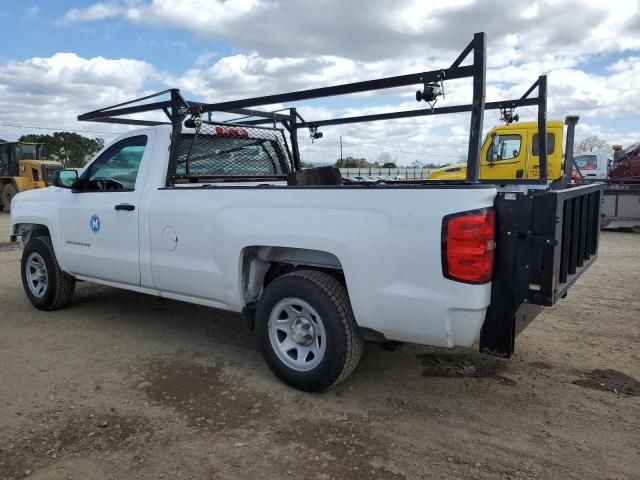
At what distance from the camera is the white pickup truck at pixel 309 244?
2.96 meters

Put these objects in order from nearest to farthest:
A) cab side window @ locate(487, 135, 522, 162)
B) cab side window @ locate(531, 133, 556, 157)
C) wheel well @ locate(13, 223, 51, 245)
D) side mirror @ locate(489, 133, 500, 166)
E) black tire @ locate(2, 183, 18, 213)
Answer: wheel well @ locate(13, 223, 51, 245) < cab side window @ locate(531, 133, 556, 157) < cab side window @ locate(487, 135, 522, 162) < side mirror @ locate(489, 133, 500, 166) < black tire @ locate(2, 183, 18, 213)

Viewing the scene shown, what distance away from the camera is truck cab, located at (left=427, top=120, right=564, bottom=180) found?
37.4 feet

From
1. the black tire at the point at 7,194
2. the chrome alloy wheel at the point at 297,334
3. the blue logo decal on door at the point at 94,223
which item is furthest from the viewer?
the black tire at the point at 7,194

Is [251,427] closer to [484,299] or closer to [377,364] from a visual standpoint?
[377,364]

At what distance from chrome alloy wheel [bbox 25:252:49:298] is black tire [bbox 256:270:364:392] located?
340 centimetres

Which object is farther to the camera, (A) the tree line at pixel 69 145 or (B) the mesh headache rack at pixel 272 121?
(A) the tree line at pixel 69 145

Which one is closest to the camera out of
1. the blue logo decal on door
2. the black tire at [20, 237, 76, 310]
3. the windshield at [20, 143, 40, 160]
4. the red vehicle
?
the blue logo decal on door

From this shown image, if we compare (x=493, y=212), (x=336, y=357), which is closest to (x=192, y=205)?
(x=336, y=357)

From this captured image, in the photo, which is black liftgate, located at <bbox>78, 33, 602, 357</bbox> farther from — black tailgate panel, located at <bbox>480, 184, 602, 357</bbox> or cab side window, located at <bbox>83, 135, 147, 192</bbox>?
cab side window, located at <bbox>83, 135, 147, 192</bbox>

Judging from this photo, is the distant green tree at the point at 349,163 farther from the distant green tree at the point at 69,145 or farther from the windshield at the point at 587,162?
the distant green tree at the point at 69,145

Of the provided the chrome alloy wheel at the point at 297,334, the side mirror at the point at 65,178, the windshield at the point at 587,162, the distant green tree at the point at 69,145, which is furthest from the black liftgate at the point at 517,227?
the distant green tree at the point at 69,145

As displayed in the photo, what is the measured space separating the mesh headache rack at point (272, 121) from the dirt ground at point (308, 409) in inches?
59.4

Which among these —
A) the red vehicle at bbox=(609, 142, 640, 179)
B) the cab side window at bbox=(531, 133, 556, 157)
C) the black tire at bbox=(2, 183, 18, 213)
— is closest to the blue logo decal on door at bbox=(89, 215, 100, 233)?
the cab side window at bbox=(531, 133, 556, 157)

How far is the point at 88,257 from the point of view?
523 cm
